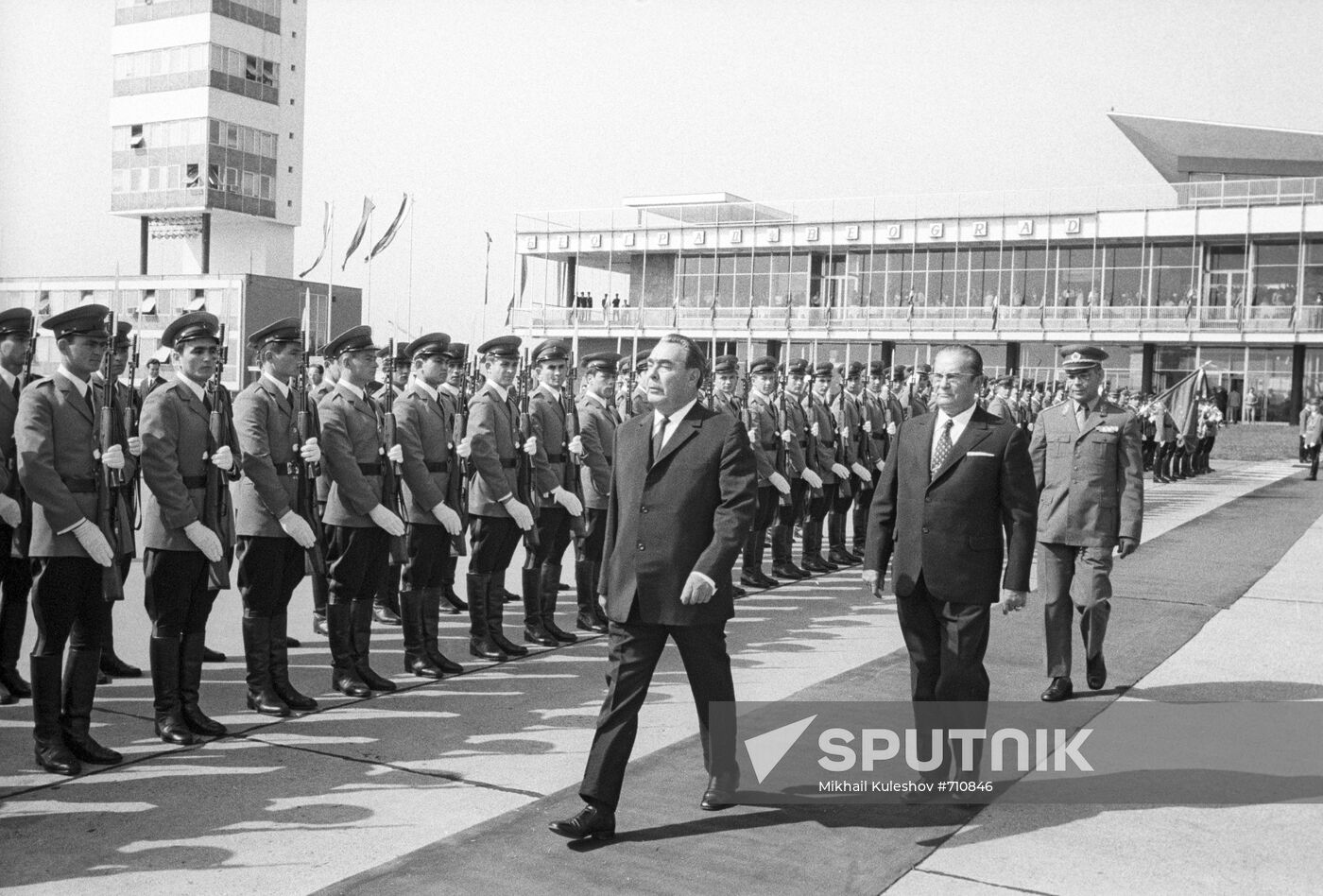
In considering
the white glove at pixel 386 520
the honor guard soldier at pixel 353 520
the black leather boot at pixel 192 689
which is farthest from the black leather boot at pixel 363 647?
the black leather boot at pixel 192 689

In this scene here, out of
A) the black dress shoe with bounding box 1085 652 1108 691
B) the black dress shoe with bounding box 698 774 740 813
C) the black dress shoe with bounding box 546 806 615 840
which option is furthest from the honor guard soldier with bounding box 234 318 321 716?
the black dress shoe with bounding box 1085 652 1108 691

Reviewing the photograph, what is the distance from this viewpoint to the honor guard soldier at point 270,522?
620cm

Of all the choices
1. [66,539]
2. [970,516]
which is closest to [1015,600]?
[970,516]

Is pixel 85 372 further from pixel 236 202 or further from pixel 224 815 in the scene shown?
pixel 236 202

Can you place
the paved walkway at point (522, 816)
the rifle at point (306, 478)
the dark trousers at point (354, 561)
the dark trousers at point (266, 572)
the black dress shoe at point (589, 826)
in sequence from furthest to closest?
the dark trousers at point (354, 561), the rifle at point (306, 478), the dark trousers at point (266, 572), the black dress shoe at point (589, 826), the paved walkway at point (522, 816)

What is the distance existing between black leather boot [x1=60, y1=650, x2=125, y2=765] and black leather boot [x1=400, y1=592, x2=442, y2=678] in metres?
1.98

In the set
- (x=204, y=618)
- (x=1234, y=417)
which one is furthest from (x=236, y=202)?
(x=204, y=618)

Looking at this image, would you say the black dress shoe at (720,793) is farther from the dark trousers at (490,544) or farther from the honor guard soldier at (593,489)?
the honor guard soldier at (593,489)

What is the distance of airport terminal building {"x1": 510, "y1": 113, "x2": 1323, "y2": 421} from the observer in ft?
146

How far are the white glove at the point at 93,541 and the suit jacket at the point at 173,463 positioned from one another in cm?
40

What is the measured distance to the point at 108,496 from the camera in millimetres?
5551

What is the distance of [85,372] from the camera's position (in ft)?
18.2

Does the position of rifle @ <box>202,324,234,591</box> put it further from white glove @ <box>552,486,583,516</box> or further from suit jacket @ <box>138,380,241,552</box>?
white glove @ <box>552,486,583,516</box>

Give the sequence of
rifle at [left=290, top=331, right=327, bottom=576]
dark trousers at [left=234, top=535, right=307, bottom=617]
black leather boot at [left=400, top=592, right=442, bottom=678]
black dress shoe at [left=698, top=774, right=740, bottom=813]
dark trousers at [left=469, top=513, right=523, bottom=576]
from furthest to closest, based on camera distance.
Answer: dark trousers at [left=469, top=513, right=523, bottom=576] < black leather boot at [left=400, top=592, right=442, bottom=678] < rifle at [left=290, top=331, right=327, bottom=576] < dark trousers at [left=234, top=535, right=307, bottom=617] < black dress shoe at [left=698, top=774, right=740, bottom=813]
